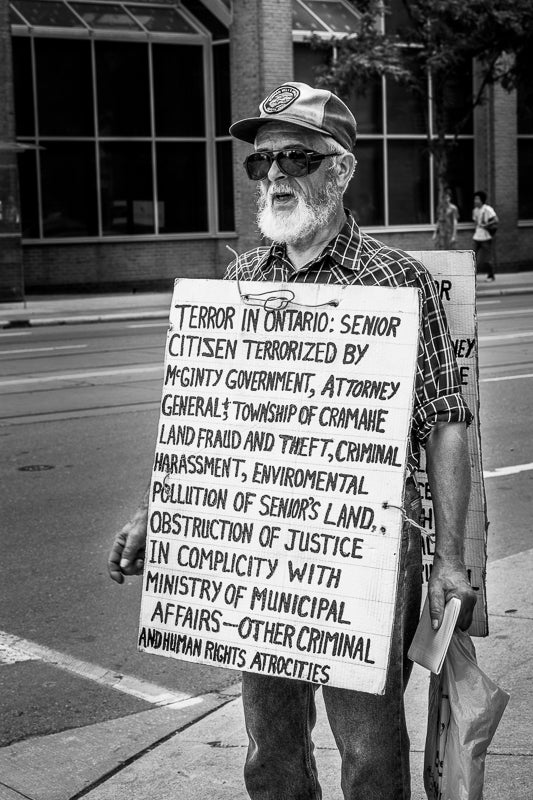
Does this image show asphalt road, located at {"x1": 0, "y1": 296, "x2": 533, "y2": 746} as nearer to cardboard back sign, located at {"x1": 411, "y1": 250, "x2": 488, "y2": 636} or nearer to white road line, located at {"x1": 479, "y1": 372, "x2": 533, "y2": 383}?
white road line, located at {"x1": 479, "y1": 372, "x2": 533, "y2": 383}

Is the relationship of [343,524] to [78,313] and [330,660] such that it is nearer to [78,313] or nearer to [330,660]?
[330,660]

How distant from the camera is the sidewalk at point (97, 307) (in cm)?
2120

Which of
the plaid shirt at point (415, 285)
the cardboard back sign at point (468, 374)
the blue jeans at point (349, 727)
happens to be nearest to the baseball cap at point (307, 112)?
the plaid shirt at point (415, 285)

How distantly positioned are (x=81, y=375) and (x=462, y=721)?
11.0 m

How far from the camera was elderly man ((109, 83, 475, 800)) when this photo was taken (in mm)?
2799

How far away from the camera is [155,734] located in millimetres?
4254

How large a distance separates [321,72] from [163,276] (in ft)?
18.9

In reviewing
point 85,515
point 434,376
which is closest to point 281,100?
point 434,376

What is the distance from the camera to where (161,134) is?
27.1 m

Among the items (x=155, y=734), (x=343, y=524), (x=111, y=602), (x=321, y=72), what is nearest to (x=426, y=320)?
(x=343, y=524)

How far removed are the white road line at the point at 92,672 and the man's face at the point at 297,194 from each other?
2306 millimetres

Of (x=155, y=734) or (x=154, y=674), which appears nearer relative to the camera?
(x=155, y=734)

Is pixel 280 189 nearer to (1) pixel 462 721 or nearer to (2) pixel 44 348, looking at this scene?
(1) pixel 462 721

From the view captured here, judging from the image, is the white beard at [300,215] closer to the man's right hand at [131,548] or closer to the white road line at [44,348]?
the man's right hand at [131,548]
